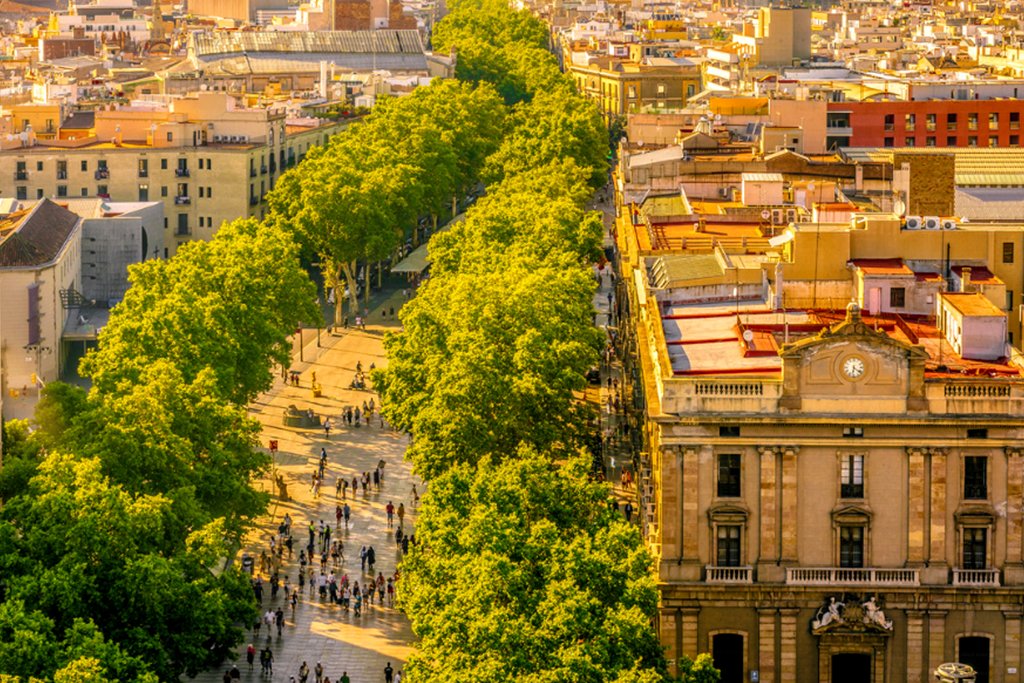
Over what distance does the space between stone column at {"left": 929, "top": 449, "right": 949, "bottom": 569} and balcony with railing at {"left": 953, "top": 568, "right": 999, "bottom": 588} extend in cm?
56

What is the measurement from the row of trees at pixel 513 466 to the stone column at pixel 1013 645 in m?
13.3

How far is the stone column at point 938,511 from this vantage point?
244ft

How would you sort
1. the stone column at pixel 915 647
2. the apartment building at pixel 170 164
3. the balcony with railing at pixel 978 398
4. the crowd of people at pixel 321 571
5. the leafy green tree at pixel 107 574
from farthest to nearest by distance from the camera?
the apartment building at pixel 170 164, the crowd of people at pixel 321 571, the stone column at pixel 915 647, the balcony with railing at pixel 978 398, the leafy green tree at pixel 107 574

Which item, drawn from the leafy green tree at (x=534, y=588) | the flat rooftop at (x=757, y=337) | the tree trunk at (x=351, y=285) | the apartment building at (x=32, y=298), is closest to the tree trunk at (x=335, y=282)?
the tree trunk at (x=351, y=285)

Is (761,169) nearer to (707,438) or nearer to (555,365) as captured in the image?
(555,365)

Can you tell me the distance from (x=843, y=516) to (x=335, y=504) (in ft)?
113

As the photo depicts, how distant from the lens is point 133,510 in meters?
71.6

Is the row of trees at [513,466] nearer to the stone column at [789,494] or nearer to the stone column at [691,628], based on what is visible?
the stone column at [691,628]

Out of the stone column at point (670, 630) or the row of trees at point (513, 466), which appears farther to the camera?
the stone column at point (670, 630)

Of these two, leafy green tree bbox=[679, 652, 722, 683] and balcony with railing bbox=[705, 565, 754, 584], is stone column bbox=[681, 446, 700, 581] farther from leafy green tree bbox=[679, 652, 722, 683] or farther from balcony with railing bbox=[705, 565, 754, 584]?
leafy green tree bbox=[679, 652, 722, 683]

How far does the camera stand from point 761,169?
126938 mm

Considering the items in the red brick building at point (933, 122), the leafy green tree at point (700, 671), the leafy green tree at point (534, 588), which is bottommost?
the leafy green tree at point (700, 671)

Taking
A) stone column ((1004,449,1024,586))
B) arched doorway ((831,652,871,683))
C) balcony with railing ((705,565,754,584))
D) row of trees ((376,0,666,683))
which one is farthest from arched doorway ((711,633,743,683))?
stone column ((1004,449,1024,586))

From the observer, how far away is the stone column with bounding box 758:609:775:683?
75.1 metres
